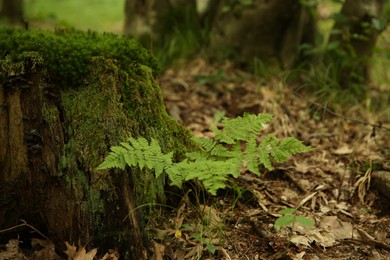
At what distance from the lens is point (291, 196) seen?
305 cm

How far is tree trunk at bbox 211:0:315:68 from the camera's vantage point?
532cm

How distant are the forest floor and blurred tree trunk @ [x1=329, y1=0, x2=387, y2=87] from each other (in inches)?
22.5

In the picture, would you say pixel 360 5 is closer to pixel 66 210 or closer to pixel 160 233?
pixel 160 233

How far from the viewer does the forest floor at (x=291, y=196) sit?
8.14 feet

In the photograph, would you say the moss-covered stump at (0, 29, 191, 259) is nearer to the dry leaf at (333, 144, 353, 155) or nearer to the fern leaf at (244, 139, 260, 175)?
the fern leaf at (244, 139, 260, 175)

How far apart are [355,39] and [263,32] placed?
116cm

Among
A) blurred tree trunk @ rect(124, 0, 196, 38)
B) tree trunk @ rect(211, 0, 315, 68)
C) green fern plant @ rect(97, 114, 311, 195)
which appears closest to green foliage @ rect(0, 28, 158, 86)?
green fern plant @ rect(97, 114, 311, 195)

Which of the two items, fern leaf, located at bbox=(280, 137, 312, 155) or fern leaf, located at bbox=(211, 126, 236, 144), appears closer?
fern leaf, located at bbox=(280, 137, 312, 155)

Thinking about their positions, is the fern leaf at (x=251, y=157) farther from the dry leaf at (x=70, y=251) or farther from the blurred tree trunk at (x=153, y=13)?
the blurred tree trunk at (x=153, y=13)

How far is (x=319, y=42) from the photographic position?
4.75m

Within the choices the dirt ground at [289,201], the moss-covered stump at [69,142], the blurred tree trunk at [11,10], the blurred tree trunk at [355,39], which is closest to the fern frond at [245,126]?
the dirt ground at [289,201]

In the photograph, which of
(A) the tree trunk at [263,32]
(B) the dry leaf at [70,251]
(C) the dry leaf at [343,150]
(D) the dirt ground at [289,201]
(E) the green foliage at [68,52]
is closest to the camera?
(B) the dry leaf at [70,251]

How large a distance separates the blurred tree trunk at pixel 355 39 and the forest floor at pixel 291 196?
1.87 feet

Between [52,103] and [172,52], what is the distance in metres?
3.05
